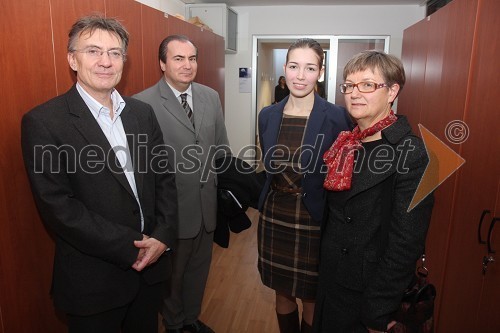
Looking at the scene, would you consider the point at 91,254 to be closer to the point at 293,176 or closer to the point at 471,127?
the point at 293,176

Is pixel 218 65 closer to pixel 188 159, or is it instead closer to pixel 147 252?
pixel 188 159

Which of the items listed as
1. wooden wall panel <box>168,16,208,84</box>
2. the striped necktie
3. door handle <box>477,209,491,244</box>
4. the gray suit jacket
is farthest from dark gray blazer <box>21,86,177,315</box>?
door handle <box>477,209,491,244</box>

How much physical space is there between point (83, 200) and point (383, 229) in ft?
3.59

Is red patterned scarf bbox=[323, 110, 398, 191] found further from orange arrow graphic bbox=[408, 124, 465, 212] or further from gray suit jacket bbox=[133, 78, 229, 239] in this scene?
gray suit jacket bbox=[133, 78, 229, 239]

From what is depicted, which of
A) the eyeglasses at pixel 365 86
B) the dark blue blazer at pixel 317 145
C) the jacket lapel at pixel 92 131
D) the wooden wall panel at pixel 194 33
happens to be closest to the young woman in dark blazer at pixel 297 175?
the dark blue blazer at pixel 317 145

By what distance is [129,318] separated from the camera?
1602 mm

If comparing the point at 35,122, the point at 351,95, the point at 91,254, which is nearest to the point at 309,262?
the point at 351,95

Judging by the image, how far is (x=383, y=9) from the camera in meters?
5.23

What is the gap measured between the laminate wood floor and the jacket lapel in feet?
5.04

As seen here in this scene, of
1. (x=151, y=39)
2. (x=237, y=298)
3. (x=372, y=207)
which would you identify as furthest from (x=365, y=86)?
(x=237, y=298)

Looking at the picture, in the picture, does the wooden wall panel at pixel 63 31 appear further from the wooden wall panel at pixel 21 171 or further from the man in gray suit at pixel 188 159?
the man in gray suit at pixel 188 159

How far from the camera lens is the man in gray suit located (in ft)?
7.03

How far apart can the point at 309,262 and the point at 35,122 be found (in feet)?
4.29

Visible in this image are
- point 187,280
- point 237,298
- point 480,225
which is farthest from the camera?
point 237,298
